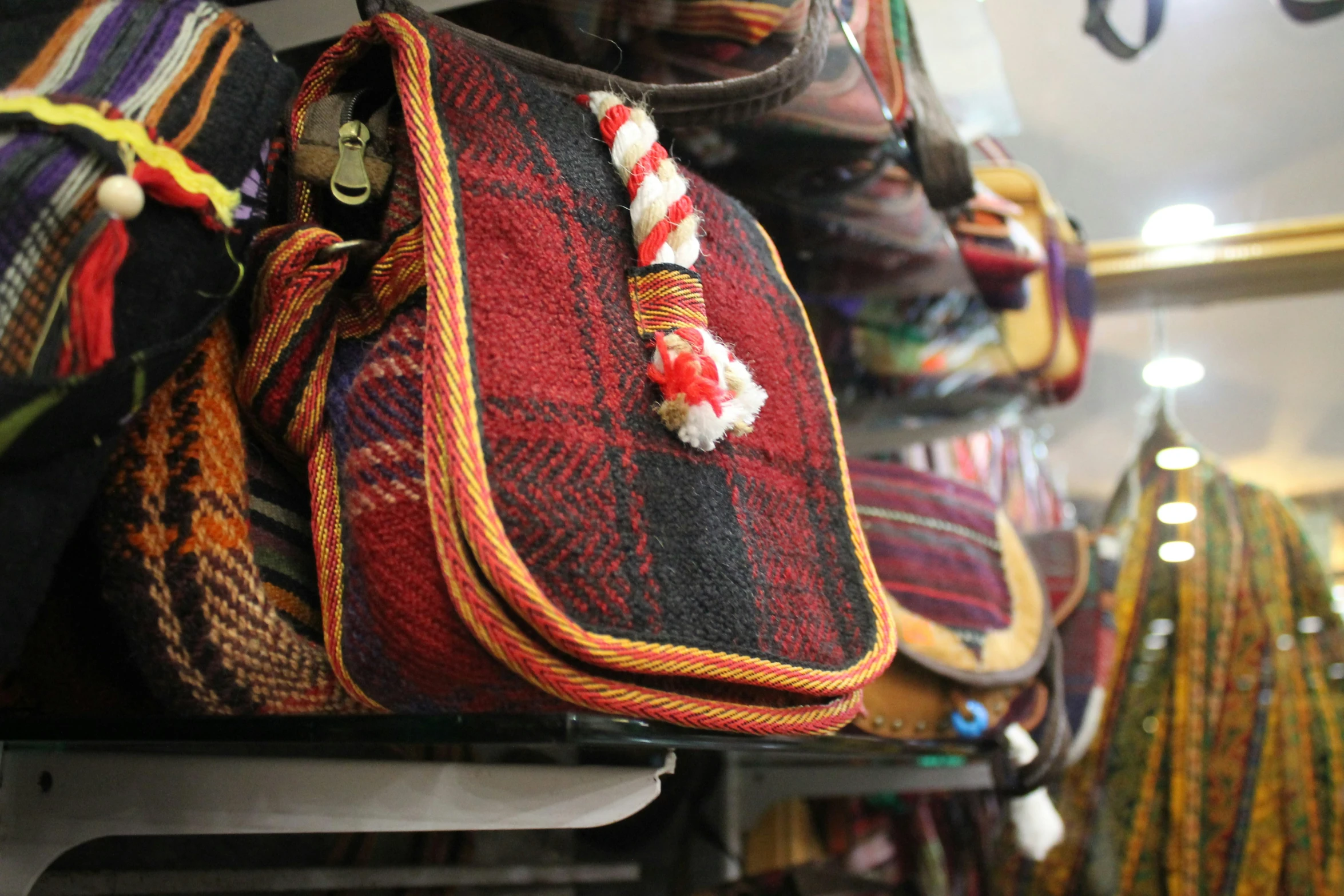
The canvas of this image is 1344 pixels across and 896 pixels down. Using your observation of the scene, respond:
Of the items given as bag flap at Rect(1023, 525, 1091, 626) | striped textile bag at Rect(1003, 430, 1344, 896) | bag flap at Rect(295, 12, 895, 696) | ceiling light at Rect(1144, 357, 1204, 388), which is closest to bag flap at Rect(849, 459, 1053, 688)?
bag flap at Rect(1023, 525, 1091, 626)

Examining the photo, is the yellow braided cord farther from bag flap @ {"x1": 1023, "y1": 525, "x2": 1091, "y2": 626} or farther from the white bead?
bag flap @ {"x1": 1023, "y1": 525, "x2": 1091, "y2": 626}

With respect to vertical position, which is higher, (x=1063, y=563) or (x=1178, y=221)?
(x=1178, y=221)

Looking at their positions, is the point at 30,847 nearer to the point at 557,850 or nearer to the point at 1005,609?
the point at 557,850

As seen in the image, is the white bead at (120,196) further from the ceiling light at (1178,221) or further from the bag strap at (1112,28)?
the ceiling light at (1178,221)

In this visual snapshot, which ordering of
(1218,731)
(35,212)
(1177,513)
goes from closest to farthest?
(35,212), (1218,731), (1177,513)

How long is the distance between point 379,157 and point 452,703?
21 centimetres

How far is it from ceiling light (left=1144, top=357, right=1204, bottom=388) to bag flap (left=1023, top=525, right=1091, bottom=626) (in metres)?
0.40

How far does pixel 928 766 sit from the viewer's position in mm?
733

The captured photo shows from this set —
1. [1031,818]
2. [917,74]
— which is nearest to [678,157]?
[917,74]

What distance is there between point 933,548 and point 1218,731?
0.52 metres

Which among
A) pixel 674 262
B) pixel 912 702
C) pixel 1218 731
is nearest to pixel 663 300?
pixel 674 262

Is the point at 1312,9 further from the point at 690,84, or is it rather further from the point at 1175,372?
the point at 690,84

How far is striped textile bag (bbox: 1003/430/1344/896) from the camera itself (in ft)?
3.30

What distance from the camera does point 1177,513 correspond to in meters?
1.15
